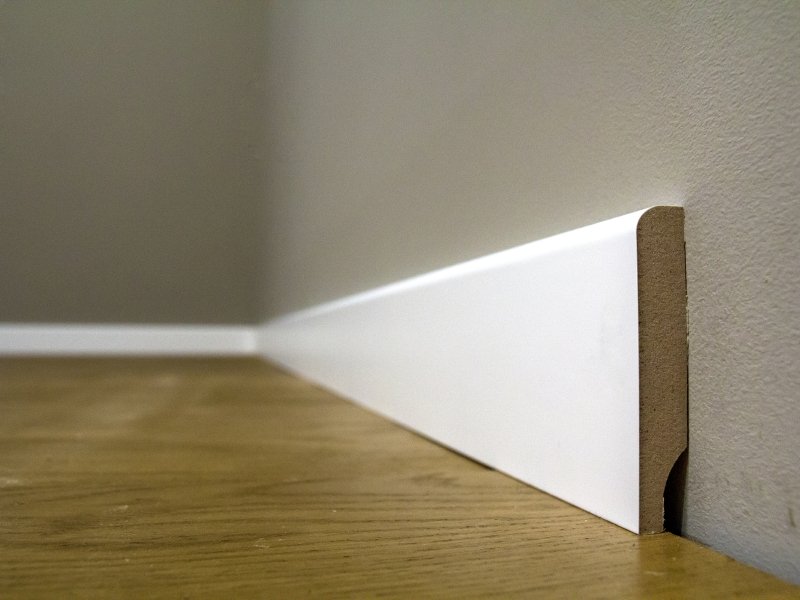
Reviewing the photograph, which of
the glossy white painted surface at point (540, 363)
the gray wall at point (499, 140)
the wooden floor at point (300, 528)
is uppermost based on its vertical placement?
the gray wall at point (499, 140)

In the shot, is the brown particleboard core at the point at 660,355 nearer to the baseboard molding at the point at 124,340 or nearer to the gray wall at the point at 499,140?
the gray wall at the point at 499,140

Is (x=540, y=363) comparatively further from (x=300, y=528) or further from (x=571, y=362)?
→ (x=300, y=528)

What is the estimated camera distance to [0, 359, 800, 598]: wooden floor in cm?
26

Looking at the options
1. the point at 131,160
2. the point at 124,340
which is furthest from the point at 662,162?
the point at 124,340

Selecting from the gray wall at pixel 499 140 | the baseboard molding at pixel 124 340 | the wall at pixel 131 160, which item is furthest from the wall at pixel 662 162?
the baseboard molding at pixel 124 340

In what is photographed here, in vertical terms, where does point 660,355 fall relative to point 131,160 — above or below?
below

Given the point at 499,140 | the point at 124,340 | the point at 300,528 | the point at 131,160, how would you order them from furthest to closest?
1. the point at 124,340
2. the point at 131,160
3. the point at 499,140
4. the point at 300,528

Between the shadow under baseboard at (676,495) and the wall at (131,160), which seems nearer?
the shadow under baseboard at (676,495)

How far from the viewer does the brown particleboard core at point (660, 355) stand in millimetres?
335

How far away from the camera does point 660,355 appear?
34cm

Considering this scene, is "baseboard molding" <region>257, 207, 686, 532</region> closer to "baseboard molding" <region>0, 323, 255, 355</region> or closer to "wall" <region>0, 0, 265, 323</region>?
"wall" <region>0, 0, 265, 323</region>

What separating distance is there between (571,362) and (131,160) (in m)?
2.18

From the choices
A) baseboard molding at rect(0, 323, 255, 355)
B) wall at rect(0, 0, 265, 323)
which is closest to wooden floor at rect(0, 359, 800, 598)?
wall at rect(0, 0, 265, 323)

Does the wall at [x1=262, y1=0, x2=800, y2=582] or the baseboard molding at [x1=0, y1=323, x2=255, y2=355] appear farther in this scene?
the baseboard molding at [x1=0, y1=323, x2=255, y2=355]
